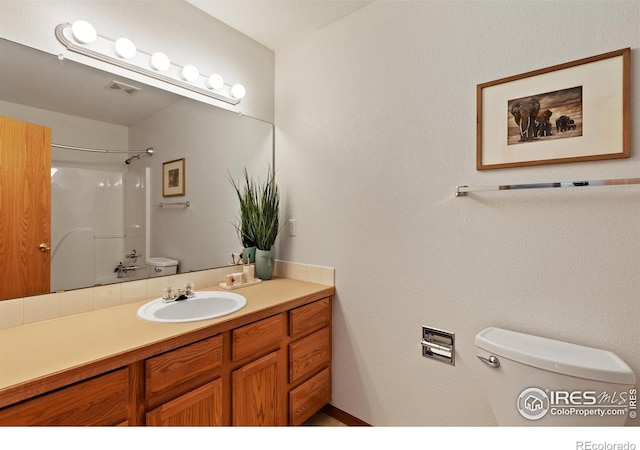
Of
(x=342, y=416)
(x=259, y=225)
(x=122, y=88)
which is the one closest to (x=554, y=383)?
(x=342, y=416)

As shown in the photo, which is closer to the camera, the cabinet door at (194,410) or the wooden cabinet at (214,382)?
the wooden cabinet at (214,382)

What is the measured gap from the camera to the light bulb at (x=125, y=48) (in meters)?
1.37

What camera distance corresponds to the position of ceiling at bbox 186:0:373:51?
1.68m

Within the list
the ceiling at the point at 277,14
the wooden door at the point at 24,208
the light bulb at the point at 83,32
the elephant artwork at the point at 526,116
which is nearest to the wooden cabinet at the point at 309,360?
the wooden door at the point at 24,208

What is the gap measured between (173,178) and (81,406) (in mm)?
1118

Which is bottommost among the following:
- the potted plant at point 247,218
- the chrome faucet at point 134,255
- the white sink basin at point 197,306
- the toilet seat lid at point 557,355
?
the toilet seat lid at point 557,355

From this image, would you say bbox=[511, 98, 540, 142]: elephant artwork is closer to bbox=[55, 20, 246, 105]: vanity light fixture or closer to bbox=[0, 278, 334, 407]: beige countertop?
bbox=[0, 278, 334, 407]: beige countertop

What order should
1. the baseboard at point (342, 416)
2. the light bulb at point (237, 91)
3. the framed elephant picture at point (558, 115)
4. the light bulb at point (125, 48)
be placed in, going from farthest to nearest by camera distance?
the light bulb at point (237, 91) < the baseboard at point (342, 416) < the light bulb at point (125, 48) < the framed elephant picture at point (558, 115)

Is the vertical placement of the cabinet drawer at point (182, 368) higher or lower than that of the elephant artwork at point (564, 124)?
lower

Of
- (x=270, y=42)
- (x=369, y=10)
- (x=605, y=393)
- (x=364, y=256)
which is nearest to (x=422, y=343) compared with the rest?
(x=364, y=256)

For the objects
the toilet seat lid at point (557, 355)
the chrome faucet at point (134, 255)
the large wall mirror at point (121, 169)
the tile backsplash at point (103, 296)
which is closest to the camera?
the toilet seat lid at point (557, 355)

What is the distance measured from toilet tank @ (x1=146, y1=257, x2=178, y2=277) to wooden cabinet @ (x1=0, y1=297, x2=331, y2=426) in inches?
24.0

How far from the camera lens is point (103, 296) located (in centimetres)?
137

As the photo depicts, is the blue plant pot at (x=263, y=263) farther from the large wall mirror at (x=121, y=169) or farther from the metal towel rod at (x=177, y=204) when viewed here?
the metal towel rod at (x=177, y=204)
